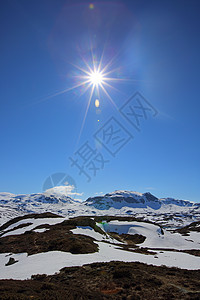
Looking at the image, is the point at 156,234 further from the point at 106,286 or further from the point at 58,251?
the point at 106,286

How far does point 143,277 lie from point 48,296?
8.46 m

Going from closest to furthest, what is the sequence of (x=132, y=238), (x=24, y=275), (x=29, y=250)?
(x=24, y=275), (x=29, y=250), (x=132, y=238)

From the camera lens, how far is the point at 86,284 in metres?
13.1

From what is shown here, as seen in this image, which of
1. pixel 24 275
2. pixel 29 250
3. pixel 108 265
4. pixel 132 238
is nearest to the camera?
pixel 24 275

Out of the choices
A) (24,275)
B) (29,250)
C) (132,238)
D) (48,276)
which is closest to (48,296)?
(48,276)

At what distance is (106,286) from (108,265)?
5.02 meters

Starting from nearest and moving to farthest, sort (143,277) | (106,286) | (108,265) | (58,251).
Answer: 1. (106,286)
2. (143,277)
3. (108,265)
4. (58,251)

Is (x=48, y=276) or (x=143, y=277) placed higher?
(x=48, y=276)

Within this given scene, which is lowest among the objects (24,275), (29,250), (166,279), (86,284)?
(166,279)

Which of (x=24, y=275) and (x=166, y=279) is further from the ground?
(x=24, y=275)

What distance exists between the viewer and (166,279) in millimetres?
14570

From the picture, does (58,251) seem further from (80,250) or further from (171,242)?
(171,242)

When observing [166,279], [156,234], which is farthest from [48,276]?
[156,234]

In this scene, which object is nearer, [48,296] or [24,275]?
[48,296]
